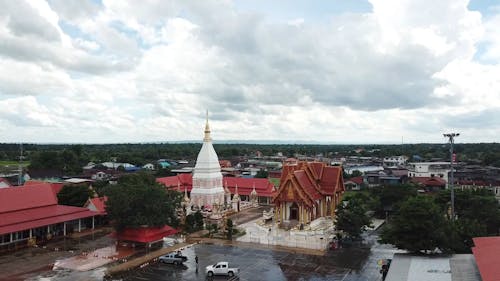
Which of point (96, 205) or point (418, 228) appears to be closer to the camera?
point (418, 228)

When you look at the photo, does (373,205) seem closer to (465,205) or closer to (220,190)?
(465,205)

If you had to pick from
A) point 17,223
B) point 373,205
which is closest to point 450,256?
point 373,205

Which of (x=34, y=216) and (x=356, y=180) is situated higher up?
(x=356, y=180)

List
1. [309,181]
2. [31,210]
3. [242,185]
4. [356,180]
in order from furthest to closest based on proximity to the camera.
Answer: [356,180]
[242,185]
[309,181]
[31,210]

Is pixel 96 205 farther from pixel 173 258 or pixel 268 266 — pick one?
pixel 268 266

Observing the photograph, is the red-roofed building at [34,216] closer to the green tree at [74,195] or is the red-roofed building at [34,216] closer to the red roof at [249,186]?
the green tree at [74,195]

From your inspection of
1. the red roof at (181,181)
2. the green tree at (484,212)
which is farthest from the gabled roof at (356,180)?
the green tree at (484,212)

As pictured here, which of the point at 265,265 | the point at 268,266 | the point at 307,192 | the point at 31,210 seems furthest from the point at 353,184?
the point at 31,210

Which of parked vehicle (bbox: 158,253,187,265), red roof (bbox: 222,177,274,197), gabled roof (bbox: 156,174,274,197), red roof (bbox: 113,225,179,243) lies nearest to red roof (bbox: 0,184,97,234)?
red roof (bbox: 113,225,179,243)
